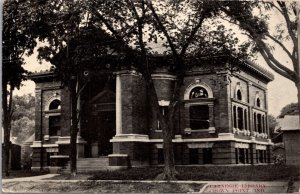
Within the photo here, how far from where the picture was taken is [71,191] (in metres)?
14.4

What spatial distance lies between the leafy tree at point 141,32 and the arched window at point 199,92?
5472 millimetres

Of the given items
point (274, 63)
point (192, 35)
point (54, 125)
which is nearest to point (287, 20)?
point (274, 63)

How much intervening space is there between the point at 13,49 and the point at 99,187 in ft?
18.1

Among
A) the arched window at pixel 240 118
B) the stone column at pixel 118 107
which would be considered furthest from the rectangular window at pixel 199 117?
the stone column at pixel 118 107

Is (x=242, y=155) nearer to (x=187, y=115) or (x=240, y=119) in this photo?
(x=240, y=119)

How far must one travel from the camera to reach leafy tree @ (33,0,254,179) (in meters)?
15.0

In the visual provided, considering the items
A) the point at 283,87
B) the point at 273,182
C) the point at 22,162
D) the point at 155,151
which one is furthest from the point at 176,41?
the point at 22,162

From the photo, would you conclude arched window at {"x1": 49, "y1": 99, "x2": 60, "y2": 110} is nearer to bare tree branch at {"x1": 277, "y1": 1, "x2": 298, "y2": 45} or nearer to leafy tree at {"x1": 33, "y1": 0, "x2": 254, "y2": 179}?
leafy tree at {"x1": 33, "y1": 0, "x2": 254, "y2": 179}

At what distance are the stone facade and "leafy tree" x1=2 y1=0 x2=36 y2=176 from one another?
4.77 m

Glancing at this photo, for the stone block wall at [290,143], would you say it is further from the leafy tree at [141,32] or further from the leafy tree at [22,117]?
the leafy tree at [22,117]

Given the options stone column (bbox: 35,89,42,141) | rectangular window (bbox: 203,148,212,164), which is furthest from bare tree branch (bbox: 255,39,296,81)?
stone column (bbox: 35,89,42,141)

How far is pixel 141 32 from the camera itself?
15406 millimetres

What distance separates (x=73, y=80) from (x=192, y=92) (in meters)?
6.71

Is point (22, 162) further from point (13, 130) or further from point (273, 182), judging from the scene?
point (273, 182)
